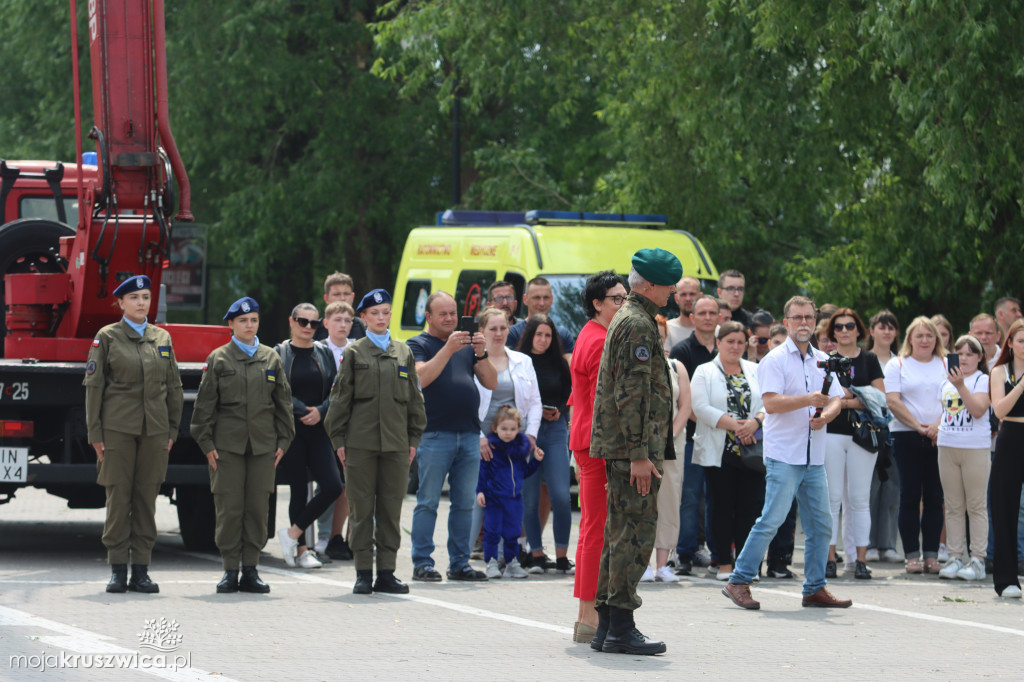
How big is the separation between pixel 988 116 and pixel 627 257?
3701 millimetres

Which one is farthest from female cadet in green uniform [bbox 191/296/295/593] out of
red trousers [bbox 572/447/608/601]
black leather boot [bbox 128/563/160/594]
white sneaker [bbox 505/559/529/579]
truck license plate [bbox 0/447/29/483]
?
red trousers [bbox 572/447/608/601]

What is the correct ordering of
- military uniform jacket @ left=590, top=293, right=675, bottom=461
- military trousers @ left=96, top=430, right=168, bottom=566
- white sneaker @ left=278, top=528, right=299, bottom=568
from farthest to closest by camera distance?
white sneaker @ left=278, top=528, right=299, bottom=568 < military trousers @ left=96, top=430, right=168, bottom=566 < military uniform jacket @ left=590, top=293, right=675, bottom=461

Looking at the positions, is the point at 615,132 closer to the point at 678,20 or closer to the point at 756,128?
the point at 678,20

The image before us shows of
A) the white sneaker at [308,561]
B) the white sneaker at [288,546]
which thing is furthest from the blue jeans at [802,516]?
the white sneaker at [288,546]

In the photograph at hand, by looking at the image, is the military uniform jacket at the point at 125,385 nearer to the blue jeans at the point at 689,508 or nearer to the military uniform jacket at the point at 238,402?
the military uniform jacket at the point at 238,402

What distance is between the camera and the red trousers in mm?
7906

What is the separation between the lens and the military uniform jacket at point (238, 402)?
986 cm

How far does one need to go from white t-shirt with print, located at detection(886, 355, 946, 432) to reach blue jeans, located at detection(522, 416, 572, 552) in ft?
8.46

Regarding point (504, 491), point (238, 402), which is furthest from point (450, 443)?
point (238, 402)

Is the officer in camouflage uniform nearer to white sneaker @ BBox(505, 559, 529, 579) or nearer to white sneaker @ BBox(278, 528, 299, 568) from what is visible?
white sneaker @ BBox(505, 559, 529, 579)

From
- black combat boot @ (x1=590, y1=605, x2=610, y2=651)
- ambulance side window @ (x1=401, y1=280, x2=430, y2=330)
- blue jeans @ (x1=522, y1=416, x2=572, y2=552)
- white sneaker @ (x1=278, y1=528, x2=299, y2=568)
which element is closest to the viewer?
black combat boot @ (x1=590, y1=605, x2=610, y2=651)

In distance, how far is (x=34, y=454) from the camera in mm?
10867

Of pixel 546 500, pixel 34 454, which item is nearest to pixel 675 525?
pixel 546 500

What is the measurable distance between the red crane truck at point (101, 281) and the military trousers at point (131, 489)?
0.94 meters
